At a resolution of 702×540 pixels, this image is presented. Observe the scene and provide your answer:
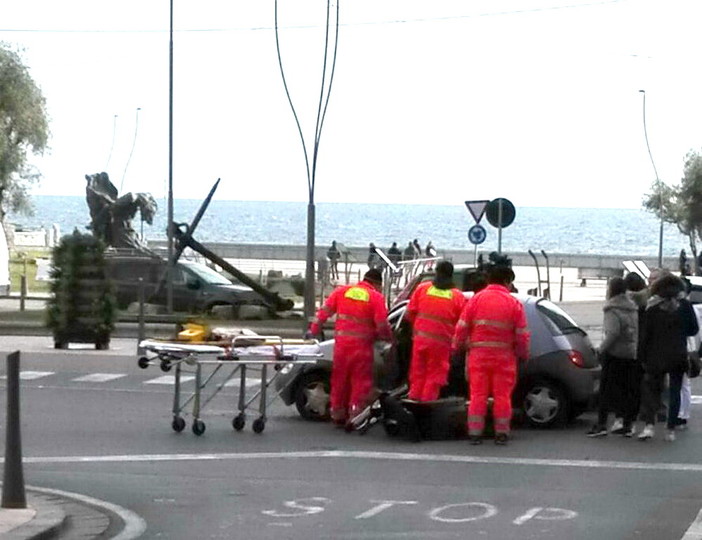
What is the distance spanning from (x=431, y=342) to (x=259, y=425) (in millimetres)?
1872

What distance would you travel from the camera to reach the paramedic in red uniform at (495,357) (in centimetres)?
1566

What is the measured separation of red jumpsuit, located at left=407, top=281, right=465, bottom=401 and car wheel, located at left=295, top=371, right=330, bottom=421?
4.55ft

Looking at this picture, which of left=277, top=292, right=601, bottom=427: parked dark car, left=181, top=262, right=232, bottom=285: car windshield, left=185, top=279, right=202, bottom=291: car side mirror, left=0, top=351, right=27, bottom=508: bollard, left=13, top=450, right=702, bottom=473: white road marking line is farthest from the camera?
left=181, top=262, right=232, bottom=285: car windshield

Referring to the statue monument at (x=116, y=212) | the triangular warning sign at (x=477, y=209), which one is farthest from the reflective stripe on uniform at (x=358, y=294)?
the statue monument at (x=116, y=212)

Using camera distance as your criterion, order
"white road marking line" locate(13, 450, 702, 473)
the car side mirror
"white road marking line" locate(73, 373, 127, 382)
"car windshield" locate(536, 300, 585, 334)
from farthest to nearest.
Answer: the car side mirror, "white road marking line" locate(73, 373, 127, 382), "car windshield" locate(536, 300, 585, 334), "white road marking line" locate(13, 450, 702, 473)

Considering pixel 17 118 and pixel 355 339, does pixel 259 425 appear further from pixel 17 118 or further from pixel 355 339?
pixel 17 118

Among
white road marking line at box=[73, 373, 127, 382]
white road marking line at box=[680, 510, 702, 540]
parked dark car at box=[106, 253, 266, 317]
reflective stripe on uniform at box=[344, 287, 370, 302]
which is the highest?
reflective stripe on uniform at box=[344, 287, 370, 302]

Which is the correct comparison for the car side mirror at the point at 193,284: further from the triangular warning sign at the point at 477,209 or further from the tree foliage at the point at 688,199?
the tree foliage at the point at 688,199

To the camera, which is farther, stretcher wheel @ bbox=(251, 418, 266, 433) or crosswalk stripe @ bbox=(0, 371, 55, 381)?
crosswalk stripe @ bbox=(0, 371, 55, 381)

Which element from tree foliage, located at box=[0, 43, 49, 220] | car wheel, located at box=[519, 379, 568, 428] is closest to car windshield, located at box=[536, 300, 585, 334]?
car wheel, located at box=[519, 379, 568, 428]

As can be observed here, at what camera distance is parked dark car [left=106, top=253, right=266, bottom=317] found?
114 feet

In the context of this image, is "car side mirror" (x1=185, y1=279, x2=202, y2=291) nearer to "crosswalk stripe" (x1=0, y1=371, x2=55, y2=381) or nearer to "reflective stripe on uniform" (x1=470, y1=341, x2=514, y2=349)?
"crosswalk stripe" (x1=0, y1=371, x2=55, y2=381)

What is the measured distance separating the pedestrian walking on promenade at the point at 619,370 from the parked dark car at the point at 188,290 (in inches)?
729

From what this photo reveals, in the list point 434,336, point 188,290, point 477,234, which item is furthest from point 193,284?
point 434,336
